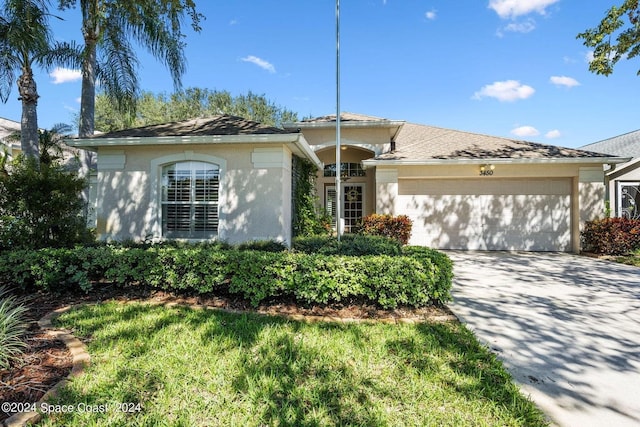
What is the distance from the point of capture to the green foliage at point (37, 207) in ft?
17.4

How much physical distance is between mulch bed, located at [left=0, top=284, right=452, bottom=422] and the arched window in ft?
9.11

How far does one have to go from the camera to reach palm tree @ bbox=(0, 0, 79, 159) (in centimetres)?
733

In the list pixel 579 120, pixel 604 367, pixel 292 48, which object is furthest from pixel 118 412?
pixel 579 120

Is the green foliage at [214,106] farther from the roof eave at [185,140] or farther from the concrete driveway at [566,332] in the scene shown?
the concrete driveway at [566,332]

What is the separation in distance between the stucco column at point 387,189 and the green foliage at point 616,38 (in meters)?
7.53

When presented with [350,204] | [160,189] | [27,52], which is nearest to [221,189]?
[160,189]

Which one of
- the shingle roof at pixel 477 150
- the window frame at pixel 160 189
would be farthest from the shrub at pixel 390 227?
the window frame at pixel 160 189

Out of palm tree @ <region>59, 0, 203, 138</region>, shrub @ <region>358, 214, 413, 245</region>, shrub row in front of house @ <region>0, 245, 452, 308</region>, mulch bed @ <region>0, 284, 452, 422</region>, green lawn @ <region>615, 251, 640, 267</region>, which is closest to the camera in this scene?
mulch bed @ <region>0, 284, 452, 422</region>

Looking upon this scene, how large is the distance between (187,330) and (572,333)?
4690mm

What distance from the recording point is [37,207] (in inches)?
215

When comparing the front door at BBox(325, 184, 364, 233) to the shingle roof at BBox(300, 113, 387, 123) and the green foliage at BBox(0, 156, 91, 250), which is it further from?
the green foliage at BBox(0, 156, 91, 250)

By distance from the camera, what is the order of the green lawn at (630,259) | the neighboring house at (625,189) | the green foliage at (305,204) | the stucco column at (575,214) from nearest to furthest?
the green lawn at (630,259) → the green foliage at (305,204) → the stucco column at (575,214) → the neighboring house at (625,189)

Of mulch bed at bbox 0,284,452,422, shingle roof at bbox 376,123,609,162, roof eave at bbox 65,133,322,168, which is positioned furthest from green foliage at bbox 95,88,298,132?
mulch bed at bbox 0,284,452,422

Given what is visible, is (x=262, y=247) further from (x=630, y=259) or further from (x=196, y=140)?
(x=630, y=259)
